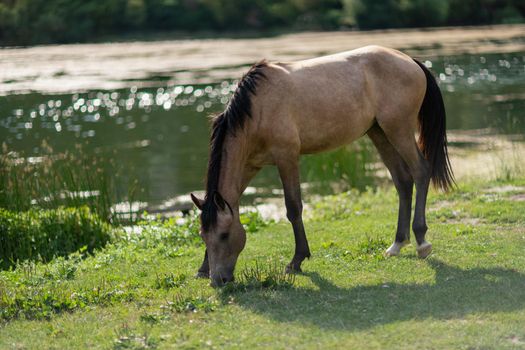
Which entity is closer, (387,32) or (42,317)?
(42,317)

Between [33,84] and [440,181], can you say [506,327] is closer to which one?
[440,181]

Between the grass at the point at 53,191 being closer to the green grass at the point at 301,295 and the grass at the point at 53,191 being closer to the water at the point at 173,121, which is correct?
the green grass at the point at 301,295

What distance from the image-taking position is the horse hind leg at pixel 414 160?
7027mm

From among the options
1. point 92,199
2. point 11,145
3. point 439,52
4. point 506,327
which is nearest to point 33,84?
point 11,145

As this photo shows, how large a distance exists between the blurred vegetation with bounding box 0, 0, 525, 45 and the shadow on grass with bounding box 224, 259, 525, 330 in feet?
129

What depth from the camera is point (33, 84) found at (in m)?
26.3

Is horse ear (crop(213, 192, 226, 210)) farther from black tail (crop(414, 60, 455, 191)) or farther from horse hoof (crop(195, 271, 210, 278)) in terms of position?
black tail (crop(414, 60, 455, 191))

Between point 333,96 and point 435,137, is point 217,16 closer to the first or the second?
point 435,137

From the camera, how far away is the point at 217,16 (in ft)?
157

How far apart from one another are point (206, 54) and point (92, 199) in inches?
979

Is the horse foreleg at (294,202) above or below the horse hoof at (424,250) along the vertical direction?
→ above

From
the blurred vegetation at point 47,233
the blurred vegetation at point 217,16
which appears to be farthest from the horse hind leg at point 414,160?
the blurred vegetation at point 217,16

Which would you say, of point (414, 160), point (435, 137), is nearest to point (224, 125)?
point (414, 160)

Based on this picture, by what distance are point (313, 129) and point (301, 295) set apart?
5.18 ft
